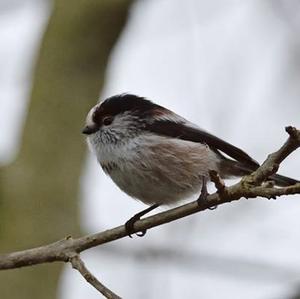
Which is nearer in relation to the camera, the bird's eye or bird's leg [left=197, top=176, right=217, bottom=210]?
bird's leg [left=197, top=176, right=217, bottom=210]

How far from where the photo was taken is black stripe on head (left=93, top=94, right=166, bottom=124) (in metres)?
3.96

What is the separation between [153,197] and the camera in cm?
380

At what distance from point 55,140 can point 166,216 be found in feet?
7.24

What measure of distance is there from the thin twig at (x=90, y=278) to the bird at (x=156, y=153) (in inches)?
24.0

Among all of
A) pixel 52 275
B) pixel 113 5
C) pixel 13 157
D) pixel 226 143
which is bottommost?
pixel 52 275

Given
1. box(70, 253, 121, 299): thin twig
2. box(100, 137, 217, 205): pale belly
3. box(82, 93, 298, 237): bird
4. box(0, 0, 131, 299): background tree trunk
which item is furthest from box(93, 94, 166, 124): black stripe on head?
box(0, 0, 131, 299): background tree trunk

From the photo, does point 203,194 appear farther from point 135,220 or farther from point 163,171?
point 163,171

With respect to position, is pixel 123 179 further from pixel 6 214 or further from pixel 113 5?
pixel 113 5

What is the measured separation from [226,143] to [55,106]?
5.76 ft

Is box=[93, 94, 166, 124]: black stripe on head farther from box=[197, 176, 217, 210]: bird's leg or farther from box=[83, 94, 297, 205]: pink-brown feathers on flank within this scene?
box=[197, 176, 217, 210]: bird's leg

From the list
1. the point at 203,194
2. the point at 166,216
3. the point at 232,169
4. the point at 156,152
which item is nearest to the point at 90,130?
the point at 156,152

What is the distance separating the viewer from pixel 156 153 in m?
3.73

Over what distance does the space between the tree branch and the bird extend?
493 mm

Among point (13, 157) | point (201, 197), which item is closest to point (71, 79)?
point (13, 157)
